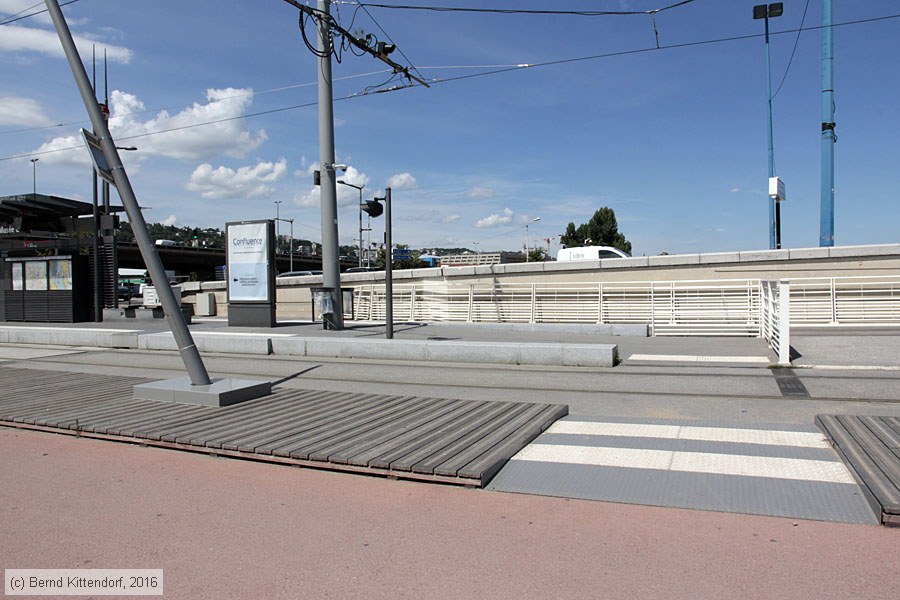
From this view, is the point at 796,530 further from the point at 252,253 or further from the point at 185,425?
the point at 252,253

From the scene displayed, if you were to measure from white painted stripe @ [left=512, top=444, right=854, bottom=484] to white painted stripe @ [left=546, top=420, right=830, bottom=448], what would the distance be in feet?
1.73

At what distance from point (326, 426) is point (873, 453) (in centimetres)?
505

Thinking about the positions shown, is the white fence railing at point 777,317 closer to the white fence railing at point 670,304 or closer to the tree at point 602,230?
the white fence railing at point 670,304

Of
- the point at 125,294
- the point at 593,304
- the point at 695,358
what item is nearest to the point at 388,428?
the point at 695,358

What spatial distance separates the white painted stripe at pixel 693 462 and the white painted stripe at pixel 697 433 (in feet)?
1.73

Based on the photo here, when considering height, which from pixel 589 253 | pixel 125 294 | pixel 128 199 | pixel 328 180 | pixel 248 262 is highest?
pixel 328 180

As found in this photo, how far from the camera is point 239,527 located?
A: 4.37 meters

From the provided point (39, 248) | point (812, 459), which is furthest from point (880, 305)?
point (39, 248)

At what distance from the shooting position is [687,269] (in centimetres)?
2078

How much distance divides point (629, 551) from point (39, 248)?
24.0m

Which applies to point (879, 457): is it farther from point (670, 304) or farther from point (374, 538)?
point (670, 304)

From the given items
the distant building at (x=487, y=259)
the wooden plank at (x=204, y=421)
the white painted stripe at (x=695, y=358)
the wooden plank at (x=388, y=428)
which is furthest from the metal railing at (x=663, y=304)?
the distant building at (x=487, y=259)

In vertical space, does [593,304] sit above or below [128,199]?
below

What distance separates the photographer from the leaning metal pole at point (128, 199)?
7789mm
